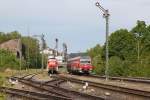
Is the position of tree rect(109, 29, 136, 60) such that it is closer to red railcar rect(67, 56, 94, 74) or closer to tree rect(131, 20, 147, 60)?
tree rect(131, 20, 147, 60)

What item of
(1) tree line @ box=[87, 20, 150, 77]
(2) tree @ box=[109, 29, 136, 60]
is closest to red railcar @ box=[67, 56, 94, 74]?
(1) tree line @ box=[87, 20, 150, 77]

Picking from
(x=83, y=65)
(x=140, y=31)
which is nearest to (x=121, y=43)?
(x=140, y=31)

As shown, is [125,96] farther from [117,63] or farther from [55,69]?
[55,69]

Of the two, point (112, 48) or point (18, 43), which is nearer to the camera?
point (112, 48)

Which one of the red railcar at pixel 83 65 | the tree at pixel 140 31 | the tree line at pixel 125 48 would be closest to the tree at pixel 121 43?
the tree line at pixel 125 48

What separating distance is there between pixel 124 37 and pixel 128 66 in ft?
179

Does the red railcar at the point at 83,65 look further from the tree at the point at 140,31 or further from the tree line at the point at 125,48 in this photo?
the tree at the point at 140,31

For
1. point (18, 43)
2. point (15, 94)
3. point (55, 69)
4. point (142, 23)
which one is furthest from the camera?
point (18, 43)

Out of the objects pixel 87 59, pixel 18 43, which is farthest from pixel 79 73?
pixel 18 43

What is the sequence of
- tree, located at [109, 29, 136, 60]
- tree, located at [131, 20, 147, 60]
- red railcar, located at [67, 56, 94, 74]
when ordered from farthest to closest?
tree, located at [109, 29, 136, 60] → tree, located at [131, 20, 147, 60] → red railcar, located at [67, 56, 94, 74]

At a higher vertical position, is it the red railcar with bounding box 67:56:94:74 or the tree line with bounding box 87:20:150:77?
the tree line with bounding box 87:20:150:77

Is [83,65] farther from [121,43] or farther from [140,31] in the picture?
[121,43]

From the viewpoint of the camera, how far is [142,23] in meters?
106

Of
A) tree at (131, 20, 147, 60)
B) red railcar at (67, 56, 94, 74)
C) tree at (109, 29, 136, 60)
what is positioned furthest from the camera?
tree at (109, 29, 136, 60)
